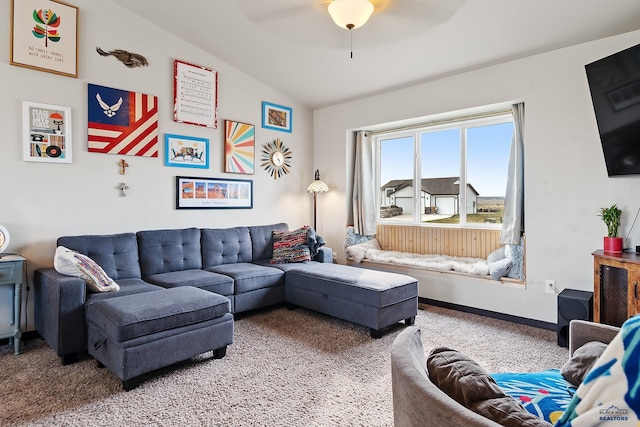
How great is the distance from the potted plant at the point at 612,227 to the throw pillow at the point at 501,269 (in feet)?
2.82

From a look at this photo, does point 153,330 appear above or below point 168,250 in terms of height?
below

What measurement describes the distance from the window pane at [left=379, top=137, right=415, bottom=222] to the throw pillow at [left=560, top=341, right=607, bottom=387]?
341cm

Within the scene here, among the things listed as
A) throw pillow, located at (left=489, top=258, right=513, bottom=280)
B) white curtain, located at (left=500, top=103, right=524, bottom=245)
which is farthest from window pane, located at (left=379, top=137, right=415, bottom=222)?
throw pillow, located at (left=489, top=258, right=513, bottom=280)

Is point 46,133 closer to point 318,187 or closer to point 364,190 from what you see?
point 318,187

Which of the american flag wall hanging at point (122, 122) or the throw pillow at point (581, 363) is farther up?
the american flag wall hanging at point (122, 122)

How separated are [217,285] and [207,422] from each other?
159 centimetres

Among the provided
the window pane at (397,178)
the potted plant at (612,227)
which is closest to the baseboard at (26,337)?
the window pane at (397,178)

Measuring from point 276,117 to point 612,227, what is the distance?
12.5ft

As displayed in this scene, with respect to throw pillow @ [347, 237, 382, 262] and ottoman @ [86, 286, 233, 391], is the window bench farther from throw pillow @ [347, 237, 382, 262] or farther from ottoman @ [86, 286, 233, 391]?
ottoman @ [86, 286, 233, 391]

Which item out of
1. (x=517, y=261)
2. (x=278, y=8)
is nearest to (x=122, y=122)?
(x=278, y=8)

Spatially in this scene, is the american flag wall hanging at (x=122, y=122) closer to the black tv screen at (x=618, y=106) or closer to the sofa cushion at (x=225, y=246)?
the sofa cushion at (x=225, y=246)

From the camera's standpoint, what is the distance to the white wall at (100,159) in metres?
3.00

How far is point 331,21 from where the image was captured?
331 centimetres

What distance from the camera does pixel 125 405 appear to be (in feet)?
6.73
